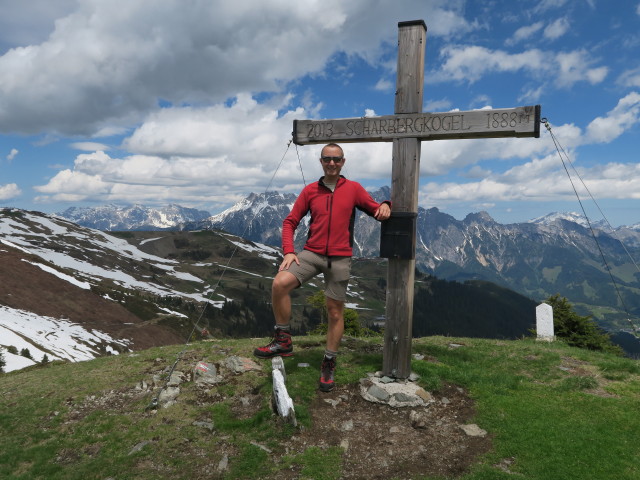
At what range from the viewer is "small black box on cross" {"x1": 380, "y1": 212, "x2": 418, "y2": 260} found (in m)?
8.39

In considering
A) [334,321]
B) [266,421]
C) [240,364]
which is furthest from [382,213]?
[240,364]

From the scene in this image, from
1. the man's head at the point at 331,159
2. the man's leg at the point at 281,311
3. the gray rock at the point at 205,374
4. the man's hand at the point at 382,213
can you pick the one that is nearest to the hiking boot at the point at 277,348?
the man's leg at the point at 281,311

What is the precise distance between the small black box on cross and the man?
36 cm

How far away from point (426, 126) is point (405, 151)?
673 mm

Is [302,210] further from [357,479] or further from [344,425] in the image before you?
[357,479]

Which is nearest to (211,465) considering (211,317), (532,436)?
(532,436)

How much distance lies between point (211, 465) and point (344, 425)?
236cm

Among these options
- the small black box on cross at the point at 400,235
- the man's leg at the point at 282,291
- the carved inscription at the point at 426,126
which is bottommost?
the man's leg at the point at 282,291

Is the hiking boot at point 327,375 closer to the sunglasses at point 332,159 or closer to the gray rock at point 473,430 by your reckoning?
the gray rock at point 473,430

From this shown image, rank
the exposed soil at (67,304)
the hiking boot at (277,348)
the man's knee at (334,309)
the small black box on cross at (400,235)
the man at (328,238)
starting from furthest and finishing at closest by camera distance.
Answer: the exposed soil at (67,304) → the hiking boot at (277,348) → the small black box on cross at (400,235) → the man's knee at (334,309) → the man at (328,238)

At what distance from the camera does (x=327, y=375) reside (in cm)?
830

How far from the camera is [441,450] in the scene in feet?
21.5

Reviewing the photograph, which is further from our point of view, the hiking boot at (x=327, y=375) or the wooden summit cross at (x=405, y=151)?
the wooden summit cross at (x=405, y=151)

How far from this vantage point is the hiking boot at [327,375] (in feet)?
26.9
